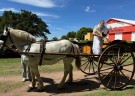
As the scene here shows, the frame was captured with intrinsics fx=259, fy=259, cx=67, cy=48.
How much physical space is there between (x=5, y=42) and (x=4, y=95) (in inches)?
73.2

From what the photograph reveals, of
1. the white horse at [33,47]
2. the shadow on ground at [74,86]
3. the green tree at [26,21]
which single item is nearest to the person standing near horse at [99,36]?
the white horse at [33,47]

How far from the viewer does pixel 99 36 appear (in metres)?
9.72

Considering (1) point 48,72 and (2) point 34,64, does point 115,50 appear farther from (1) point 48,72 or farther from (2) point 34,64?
(1) point 48,72

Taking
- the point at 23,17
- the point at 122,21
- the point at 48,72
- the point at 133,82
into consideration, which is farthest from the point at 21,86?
the point at 122,21

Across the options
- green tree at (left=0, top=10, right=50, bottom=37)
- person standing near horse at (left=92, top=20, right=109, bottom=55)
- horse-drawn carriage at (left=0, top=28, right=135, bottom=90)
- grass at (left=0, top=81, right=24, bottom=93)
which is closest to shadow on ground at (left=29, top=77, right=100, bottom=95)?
horse-drawn carriage at (left=0, top=28, right=135, bottom=90)

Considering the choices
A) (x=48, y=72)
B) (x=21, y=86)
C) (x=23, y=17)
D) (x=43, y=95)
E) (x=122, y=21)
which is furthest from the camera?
(x=122, y=21)

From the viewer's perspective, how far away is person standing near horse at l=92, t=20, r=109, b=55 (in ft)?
31.9

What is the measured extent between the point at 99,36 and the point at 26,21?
2828cm

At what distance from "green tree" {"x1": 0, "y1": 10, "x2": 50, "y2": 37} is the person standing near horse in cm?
2647

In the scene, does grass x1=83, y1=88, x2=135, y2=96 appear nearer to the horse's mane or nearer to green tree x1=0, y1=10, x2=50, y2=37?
the horse's mane

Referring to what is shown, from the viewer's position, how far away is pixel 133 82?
10375mm

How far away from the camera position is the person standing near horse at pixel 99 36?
9711mm

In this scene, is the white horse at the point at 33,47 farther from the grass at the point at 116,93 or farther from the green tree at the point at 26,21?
the green tree at the point at 26,21

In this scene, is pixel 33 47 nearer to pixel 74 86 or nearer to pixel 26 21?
pixel 74 86
